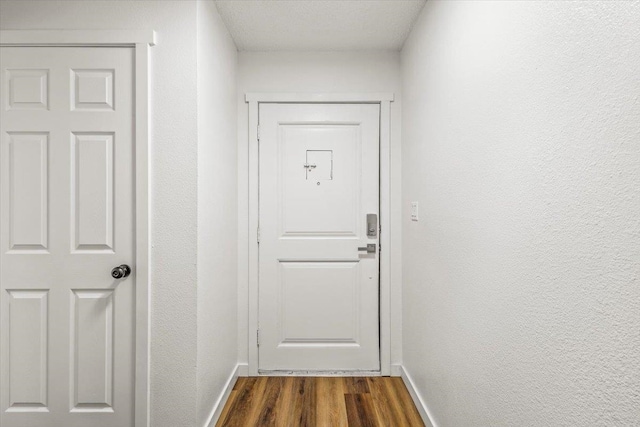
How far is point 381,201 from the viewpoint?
2506mm

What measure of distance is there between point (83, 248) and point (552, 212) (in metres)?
1.90

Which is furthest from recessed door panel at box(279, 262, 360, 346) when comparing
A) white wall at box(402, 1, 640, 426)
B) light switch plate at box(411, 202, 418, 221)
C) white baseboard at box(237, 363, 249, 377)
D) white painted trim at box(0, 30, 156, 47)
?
white painted trim at box(0, 30, 156, 47)

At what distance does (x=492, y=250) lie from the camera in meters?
1.20

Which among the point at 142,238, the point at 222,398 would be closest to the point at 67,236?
the point at 142,238

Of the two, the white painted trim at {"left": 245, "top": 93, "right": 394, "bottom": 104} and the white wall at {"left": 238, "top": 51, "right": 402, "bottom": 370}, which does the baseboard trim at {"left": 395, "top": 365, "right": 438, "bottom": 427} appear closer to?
the white wall at {"left": 238, "top": 51, "right": 402, "bottom": 370}

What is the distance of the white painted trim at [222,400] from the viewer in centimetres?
186

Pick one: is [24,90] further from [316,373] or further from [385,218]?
[316,373]

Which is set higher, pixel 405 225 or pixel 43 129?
pixel 43 129

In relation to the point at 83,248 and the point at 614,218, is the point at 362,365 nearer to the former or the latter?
the point at 83,248

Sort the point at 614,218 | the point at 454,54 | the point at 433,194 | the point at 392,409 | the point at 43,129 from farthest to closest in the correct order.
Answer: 1. the point at 392,409
2. the point at 433,194
3. the point at 43,129
4. the point at 454,54
5. the point at 614,218

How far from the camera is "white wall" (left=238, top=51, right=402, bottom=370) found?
250 cm

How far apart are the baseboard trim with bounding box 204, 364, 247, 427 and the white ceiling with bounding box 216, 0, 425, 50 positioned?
88.5 inches

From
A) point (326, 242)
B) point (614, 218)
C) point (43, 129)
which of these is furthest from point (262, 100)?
point (614, 218)

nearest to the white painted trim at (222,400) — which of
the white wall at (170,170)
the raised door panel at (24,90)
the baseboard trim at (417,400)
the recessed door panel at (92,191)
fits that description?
the white wall at (170,170)
